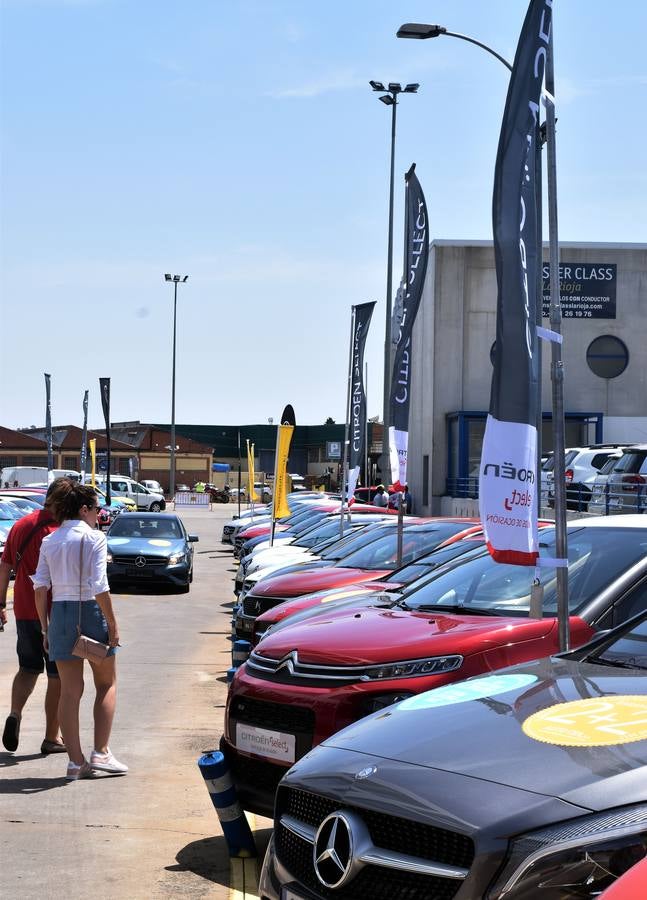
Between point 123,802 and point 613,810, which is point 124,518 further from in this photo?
point 613,810

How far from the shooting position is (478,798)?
3.26 metres

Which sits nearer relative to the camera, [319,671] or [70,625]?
[319,671]

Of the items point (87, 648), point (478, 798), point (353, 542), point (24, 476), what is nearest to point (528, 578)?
point (87, 648)

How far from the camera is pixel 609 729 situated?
138 inches

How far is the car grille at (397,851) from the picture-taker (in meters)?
3.20

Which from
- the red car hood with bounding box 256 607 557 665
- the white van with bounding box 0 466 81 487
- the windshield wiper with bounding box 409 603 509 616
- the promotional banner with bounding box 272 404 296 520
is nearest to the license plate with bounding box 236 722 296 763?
the red car hood with bounding box 256 607 557 665

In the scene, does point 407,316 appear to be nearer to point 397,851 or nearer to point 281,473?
point 281,473

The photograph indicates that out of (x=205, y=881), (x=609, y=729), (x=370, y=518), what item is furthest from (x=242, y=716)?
(x=370, y=518)

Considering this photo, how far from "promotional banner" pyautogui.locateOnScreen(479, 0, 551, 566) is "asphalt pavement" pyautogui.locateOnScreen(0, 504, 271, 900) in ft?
7.14

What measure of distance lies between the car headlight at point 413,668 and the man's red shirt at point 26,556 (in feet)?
11.3

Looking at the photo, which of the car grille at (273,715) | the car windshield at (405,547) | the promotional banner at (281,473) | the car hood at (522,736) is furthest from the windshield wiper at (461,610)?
the promotional banner at (281,473)

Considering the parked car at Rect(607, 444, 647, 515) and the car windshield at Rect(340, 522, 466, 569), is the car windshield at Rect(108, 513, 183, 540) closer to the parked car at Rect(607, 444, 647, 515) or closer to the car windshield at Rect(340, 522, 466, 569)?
the parked car at Rect(607, 444, 647, 515)

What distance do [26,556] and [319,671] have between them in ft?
10.9

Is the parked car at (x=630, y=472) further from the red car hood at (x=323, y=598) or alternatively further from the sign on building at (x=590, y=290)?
the sign on building at (x=590, y=290)
